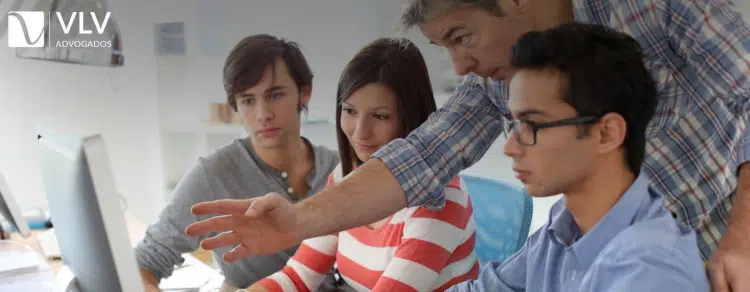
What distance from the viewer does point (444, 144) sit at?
1489mm

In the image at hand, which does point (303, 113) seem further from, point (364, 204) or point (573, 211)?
point (573, 211)

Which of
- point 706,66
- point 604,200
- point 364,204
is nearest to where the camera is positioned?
point 604,200

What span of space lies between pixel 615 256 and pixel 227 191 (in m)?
1.37

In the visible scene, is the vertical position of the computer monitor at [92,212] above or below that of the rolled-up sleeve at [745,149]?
below

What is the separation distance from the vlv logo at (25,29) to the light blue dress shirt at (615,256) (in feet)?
6.87

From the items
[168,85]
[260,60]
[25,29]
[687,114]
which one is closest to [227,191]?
[260,60]

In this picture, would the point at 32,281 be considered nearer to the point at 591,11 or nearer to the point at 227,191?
the point at 227,191

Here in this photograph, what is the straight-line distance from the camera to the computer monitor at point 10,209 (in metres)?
2.11

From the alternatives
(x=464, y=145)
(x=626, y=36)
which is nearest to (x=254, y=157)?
(x=464, y=145)

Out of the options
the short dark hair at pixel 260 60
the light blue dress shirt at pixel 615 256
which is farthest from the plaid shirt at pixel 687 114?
the short dark hair at pixel 260 60

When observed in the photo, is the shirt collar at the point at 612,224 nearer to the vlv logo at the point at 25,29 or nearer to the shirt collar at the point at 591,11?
the shirt collar at the point at 591,11

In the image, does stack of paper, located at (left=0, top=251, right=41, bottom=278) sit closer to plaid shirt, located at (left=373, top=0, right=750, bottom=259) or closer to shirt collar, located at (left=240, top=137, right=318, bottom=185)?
shirt collar, located at (left=240, top=137, right=318, bottom=185)

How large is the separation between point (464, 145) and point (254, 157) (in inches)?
32.7

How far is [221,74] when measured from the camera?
7.37ft
